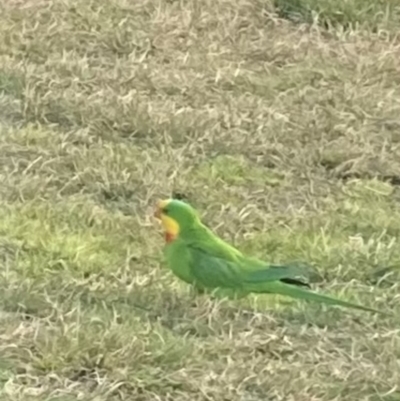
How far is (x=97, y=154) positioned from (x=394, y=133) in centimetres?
108

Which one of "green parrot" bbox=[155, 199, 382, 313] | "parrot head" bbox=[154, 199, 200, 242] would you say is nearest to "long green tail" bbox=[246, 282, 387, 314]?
"green parrot" bbox=[155, 199, 382, 313]

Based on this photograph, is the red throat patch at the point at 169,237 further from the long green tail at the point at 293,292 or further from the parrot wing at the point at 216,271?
the long green tail at the point at 293,292

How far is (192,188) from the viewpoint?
13.0 ft

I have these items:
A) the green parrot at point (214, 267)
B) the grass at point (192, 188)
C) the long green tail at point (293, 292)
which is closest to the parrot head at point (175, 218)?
the green parrot at point (214, 267)

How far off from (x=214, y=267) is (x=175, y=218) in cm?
18

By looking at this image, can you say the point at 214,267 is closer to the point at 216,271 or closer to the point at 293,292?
the point at 216,271

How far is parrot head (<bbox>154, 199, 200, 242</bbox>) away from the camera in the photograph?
124 inches

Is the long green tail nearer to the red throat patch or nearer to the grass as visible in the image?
the grass

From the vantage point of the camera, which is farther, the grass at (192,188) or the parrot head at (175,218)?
the parrot head at (175,218)

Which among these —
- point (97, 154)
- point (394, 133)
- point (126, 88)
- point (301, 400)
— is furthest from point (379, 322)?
point (126, 88)

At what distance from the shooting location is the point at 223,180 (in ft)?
13.3

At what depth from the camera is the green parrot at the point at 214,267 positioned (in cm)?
298

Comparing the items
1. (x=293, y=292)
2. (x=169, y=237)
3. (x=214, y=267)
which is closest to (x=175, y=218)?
(x=169, y=237)

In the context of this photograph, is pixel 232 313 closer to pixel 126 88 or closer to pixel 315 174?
pixel 315 174
